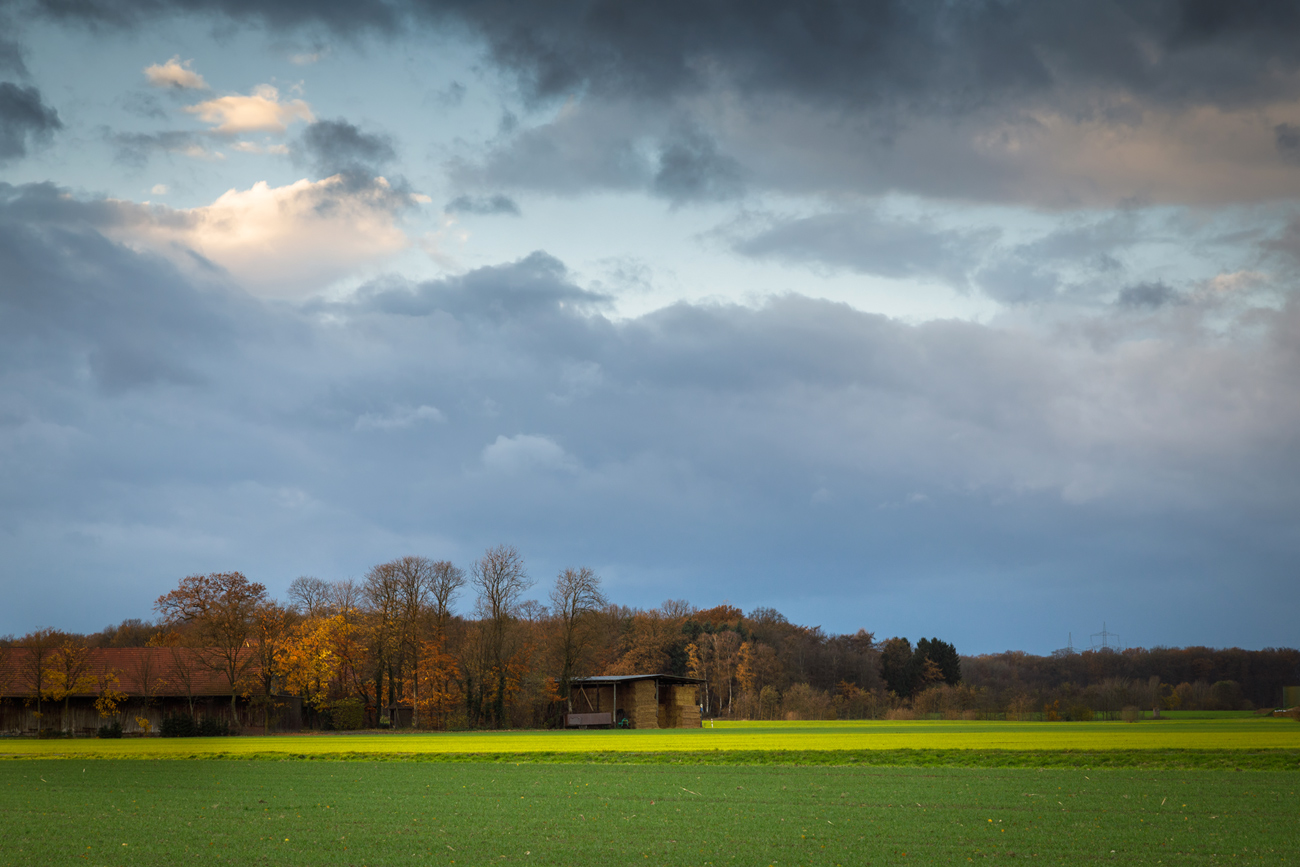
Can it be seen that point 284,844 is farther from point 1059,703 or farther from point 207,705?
point 1059,703

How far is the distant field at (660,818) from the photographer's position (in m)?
10.7

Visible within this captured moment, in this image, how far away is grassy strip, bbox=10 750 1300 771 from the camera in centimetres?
2492

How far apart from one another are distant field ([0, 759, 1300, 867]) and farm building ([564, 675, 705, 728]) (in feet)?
136

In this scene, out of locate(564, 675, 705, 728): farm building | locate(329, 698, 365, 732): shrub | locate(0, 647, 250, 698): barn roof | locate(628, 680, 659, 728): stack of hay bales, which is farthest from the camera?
locate(329, 698, 365, 732): shrub

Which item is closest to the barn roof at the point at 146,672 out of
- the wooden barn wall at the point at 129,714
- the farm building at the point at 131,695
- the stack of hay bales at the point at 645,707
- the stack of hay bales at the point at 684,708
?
the farm building at the point at 131,695

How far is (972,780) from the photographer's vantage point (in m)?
20.2

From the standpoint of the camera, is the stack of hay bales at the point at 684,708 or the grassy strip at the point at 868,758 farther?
the stack of hay bales at the point at 684,708

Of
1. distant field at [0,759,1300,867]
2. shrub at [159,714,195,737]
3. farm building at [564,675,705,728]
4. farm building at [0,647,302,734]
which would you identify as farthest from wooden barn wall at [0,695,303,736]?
distant field at [0,759,1300,867]

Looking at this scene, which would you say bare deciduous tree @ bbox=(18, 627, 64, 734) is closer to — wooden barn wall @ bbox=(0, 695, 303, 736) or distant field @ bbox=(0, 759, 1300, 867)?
wooden barn wall @ bbox=(0, 695, 303, 736)

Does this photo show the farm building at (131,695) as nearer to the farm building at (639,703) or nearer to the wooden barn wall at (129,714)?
the wooden barn wall at (129,714)

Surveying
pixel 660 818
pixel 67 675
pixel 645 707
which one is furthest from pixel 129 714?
pixel 660 818

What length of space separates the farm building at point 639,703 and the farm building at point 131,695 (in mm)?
19547

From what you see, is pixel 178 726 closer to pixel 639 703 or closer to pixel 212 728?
pixel 212 728

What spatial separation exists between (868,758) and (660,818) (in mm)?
16281
